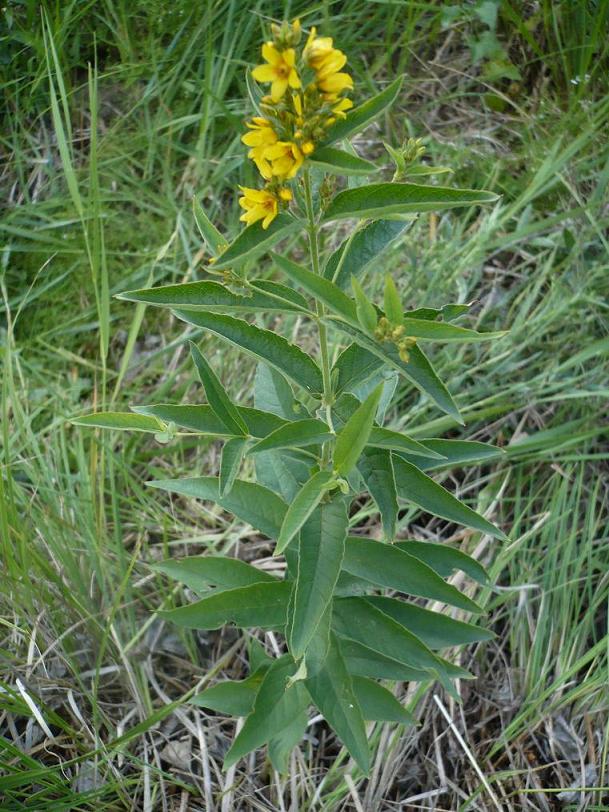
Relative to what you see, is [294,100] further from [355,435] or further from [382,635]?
[382,635]

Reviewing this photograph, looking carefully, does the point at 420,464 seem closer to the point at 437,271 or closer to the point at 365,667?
the point at 365,667

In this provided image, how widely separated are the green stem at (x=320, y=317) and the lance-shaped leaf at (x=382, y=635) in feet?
1.13

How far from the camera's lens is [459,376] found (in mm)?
2430

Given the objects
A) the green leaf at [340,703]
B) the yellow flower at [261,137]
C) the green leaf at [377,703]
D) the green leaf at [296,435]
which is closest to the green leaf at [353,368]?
the green leaf at [296,435]

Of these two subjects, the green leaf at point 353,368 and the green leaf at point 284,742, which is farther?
the green leaf at point 284,742

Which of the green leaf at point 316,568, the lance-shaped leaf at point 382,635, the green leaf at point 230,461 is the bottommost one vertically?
the lance-shaped leaf at point 382,635

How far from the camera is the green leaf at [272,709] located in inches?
62.9

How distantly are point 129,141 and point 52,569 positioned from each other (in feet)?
5.52

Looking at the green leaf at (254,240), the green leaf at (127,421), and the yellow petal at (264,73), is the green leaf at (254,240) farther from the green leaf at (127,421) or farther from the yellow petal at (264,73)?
the green leaf at (127,421)

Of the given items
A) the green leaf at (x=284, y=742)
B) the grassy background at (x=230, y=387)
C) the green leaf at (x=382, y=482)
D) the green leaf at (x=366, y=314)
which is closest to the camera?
the green leaf at (x=366, y=314)

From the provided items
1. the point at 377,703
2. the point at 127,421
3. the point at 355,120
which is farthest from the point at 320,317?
the point at 377,703

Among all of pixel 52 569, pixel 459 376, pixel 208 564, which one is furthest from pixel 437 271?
pixel 52 569

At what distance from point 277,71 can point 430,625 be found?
114 centimetres

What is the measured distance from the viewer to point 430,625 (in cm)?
170
